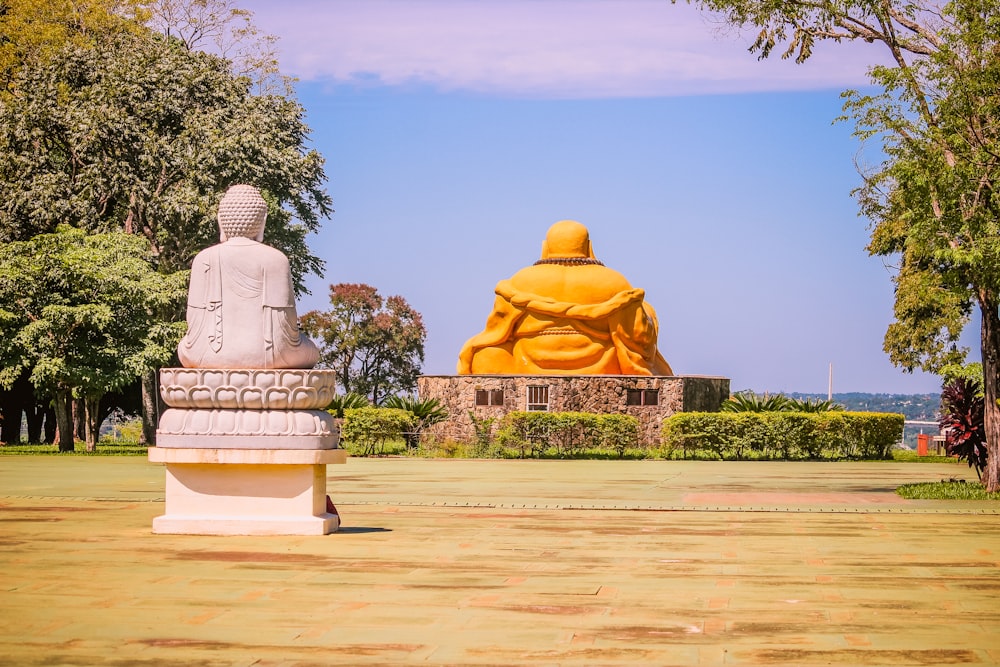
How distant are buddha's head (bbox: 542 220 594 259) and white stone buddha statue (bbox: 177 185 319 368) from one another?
24222 mm

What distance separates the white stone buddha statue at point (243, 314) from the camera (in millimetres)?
11500

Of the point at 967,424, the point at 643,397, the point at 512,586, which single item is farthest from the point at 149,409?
the point at 512,586

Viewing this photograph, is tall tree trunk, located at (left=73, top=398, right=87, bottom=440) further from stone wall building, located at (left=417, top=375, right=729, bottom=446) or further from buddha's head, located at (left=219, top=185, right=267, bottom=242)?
buddha's head, located at (left=219, top=185, right=267, bottom=242)

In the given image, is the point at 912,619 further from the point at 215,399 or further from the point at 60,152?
the point at 60,152

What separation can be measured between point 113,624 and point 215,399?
4386 mm

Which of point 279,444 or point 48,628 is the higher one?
point 279,444

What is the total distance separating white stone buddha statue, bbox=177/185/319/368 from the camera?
11.5 metres

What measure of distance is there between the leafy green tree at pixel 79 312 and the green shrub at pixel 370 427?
4567 millimetres

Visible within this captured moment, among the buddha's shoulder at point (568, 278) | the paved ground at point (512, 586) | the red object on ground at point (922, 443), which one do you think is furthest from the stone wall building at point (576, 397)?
the paved ground at point (512, 586)

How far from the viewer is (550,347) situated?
34.4 m

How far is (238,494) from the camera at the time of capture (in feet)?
38.0

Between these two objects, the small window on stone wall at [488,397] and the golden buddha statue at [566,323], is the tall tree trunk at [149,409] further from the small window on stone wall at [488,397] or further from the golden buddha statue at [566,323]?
the small window on stone wall at [488,397]

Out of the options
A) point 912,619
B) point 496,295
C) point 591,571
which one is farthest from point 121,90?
point 912,619

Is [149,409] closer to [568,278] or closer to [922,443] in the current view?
[568,278]
